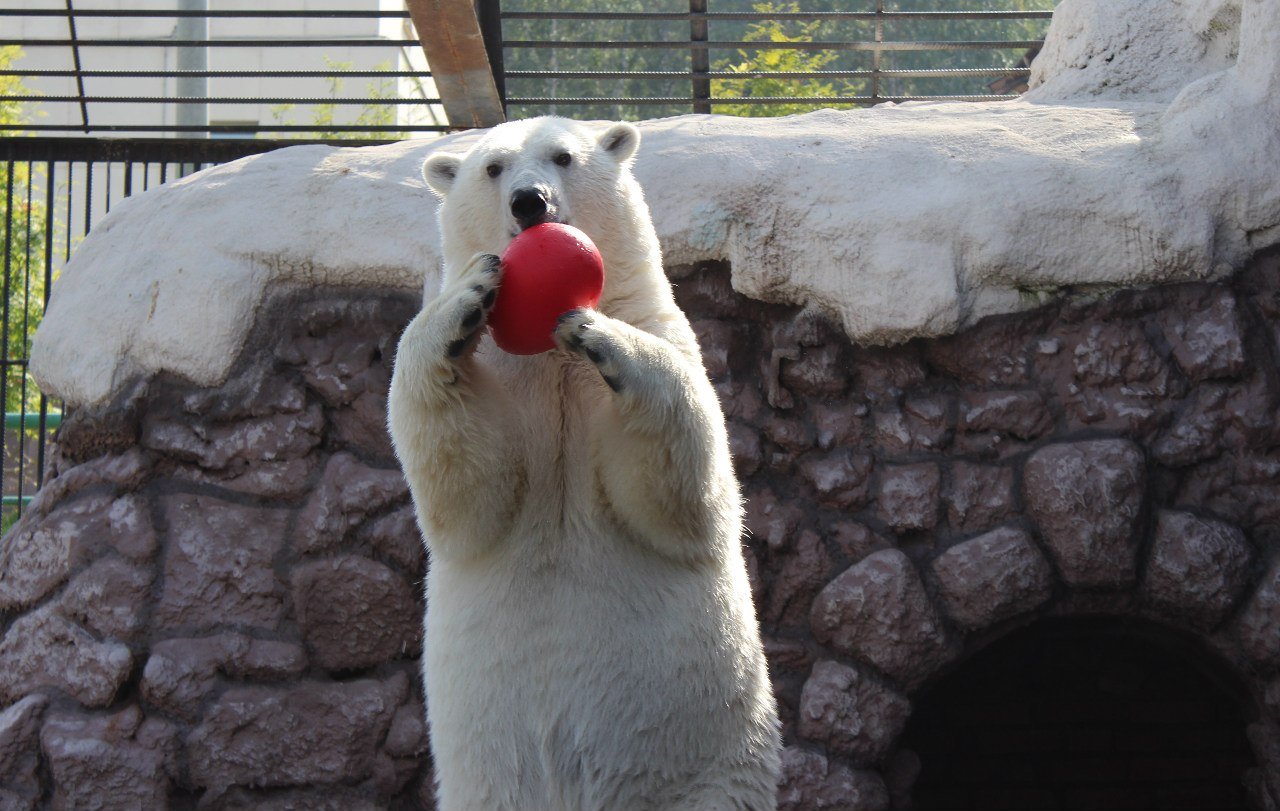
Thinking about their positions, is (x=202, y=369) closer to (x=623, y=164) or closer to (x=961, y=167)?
(x=623, y=164)

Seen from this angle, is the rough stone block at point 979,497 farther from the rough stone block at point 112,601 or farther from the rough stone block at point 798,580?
the rough stone block at point 112,601

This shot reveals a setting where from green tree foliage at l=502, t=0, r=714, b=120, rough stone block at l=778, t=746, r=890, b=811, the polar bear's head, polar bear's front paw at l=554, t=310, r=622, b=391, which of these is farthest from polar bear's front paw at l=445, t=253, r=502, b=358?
green tree foliage at l=502, t=0, r=714, b=120

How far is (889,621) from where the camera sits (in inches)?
169

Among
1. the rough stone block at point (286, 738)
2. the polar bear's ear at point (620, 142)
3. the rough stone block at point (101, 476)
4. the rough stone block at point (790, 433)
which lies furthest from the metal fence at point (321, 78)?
the rough stone block at point (286, 738)

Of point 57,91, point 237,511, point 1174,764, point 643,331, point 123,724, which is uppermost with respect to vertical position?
point 57,91

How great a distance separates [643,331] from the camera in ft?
9.80

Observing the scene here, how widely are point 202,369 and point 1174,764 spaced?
4050mm

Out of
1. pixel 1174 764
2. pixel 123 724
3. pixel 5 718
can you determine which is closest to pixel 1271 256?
pixel 1174 764

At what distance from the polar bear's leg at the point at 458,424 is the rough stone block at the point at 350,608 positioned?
A: 166 cm

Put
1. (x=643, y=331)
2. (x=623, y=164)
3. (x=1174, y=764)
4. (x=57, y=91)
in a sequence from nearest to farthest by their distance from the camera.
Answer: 1. (x=643, y=331)
2. (x=623, y=164)
3. (x=1174, y=764)
4. (x=57, y=91)

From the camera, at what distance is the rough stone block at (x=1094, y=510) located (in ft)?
13.8

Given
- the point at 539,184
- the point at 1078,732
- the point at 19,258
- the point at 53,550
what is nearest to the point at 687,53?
the point at 19,258

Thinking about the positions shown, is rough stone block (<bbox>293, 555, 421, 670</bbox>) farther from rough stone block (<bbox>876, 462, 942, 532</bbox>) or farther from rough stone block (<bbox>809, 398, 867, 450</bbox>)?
rough stone block (<bbox>876, 462, 942, 532</bbox>)

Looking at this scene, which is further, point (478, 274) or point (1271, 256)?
point (1271, 256)
